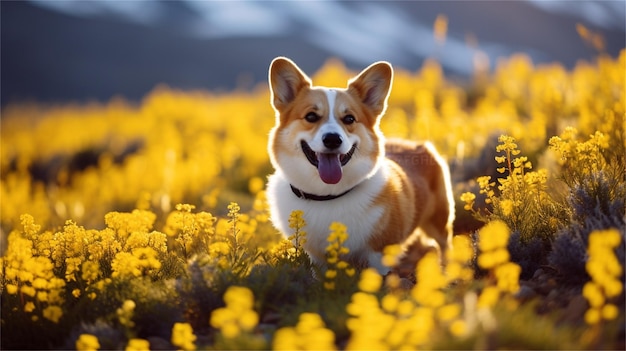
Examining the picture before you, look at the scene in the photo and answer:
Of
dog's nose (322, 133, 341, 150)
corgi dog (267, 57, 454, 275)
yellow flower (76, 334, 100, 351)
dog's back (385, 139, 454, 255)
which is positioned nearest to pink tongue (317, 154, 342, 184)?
corgi dog (267, 57, 454, 275)

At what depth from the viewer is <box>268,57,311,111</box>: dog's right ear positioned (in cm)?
434

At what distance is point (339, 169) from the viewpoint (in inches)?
156

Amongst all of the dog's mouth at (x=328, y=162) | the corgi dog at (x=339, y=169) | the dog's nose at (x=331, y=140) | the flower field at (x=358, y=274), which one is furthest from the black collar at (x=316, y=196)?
the dog's nose at (x=331, y=140)

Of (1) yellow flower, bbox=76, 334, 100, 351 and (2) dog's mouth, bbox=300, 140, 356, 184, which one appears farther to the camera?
(2) dog's mouth, bbox=300, 140, 356, 184

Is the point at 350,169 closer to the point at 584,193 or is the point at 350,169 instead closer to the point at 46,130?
the point at 584,193

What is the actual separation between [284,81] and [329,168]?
896 millimetres

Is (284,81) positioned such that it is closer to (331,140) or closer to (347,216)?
(331,140)

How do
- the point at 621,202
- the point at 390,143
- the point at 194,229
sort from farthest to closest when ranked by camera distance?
the point at 390,143 < the point at 194,229 < the point at 621,202

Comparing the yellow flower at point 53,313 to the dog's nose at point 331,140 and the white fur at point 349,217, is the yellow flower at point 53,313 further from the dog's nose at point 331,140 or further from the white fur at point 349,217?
the dog's nose at point 331,140

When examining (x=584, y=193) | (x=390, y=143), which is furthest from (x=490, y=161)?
(x=584, y=193)

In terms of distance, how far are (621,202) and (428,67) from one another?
26.2ft

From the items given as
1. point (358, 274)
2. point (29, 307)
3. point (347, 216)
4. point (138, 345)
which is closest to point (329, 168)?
point (347, 216)

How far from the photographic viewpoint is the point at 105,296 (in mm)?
3236

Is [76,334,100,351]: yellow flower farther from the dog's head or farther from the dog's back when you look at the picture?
the dog's back
